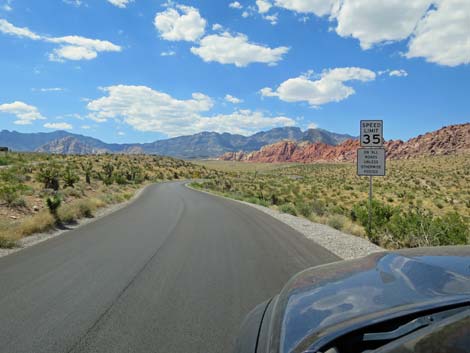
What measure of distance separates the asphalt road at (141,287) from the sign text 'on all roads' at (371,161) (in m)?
3.19

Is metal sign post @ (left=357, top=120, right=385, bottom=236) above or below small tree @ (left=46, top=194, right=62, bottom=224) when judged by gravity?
above

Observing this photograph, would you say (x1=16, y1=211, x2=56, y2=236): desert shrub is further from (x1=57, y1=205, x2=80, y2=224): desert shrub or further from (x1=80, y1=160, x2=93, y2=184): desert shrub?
(x1=80, y1=160, x2=93, y2=184): desert shrub

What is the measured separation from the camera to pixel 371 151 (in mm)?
12406

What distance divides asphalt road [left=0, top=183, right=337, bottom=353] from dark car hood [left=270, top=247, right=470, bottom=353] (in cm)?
196

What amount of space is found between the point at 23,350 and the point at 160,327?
4.94 ft

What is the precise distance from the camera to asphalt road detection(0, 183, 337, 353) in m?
4.39

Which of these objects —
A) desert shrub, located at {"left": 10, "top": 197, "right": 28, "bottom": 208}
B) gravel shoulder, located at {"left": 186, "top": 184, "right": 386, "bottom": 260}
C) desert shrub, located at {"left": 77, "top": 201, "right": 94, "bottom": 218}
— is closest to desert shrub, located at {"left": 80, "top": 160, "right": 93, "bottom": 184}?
desert shrub, located at {"left": 10, "top": 197, "right": 28, "bottom": 208}

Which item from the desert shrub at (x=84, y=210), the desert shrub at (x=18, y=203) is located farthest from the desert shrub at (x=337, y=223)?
the desert shrub at (x=18, y=203)

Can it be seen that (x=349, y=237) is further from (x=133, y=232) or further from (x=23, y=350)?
(x=23, y=350)

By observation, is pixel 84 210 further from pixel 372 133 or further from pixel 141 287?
pixel 372 133

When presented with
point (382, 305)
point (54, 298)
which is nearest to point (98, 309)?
point (54, 298)

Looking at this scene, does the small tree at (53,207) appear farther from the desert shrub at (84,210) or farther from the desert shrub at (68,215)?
the desert shrub at (84,210)

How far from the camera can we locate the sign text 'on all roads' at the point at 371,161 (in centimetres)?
1227

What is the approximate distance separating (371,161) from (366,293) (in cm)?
1079
